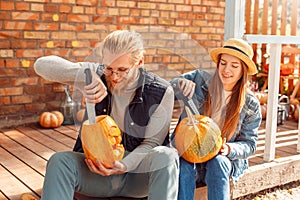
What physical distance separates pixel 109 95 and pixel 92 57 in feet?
0.71

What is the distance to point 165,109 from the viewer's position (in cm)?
196

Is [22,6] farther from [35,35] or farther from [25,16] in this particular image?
[35,35]

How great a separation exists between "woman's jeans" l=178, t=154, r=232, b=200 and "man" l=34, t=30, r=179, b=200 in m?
0.20

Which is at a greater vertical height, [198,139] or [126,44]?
[126,44]

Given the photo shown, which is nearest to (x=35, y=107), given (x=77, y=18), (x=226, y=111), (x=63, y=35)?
(x=63, y=35)

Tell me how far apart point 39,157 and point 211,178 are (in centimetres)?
126

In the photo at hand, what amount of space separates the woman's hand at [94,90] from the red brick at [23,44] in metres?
2.34

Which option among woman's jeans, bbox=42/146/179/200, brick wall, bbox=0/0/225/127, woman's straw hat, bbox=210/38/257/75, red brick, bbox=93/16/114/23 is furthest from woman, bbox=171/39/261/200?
red brick, bbox=93/16/114/23

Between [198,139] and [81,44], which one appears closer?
[198,139]

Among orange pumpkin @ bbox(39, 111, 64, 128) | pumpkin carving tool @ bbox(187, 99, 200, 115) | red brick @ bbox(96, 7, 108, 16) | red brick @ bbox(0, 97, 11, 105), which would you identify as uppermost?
red brick @ bbox(96, 7, 108, 16)

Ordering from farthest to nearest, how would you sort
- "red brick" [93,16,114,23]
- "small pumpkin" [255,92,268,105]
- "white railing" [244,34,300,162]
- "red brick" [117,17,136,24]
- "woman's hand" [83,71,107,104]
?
1. "small pumpkin" [255,92,268,105]
2. "red brick" [117,17,136,24]
3. "red brick" [93,16,114,23]
4. "white railing" [244,34,300,162]
5. "woman's hand" [83,71,107,104]

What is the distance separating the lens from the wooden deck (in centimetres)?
240

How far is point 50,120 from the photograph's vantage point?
388cm

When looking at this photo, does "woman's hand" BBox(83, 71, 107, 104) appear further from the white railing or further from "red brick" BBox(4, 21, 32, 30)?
"red brick" BBox(4, 21, 32, 30)
